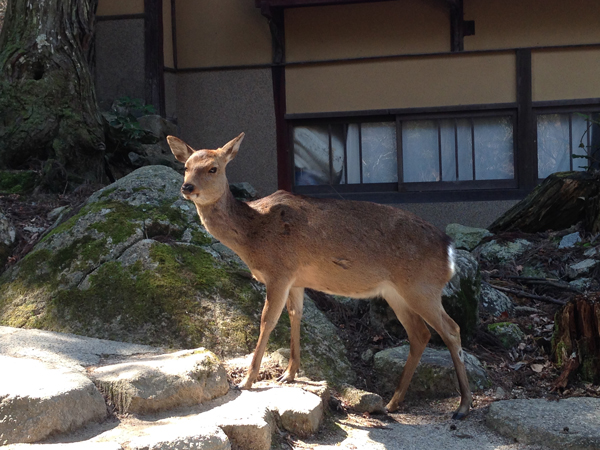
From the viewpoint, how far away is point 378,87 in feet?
38.6

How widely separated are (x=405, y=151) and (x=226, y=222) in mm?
7382

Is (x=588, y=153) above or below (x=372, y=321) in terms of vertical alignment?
above

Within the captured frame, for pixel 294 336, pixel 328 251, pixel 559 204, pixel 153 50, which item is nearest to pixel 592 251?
pixel 559 204

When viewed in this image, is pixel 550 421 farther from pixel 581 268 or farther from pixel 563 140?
pixel 563 140

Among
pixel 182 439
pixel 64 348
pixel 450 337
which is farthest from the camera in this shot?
pixel 450 337

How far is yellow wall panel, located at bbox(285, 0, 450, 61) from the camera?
1159 cm

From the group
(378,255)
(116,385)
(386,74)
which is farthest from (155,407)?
(386,74)

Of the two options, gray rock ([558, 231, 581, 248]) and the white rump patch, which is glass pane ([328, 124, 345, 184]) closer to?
gray rock ([558, 231, 581, 248])

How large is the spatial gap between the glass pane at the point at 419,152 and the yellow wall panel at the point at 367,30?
1335 millimetres

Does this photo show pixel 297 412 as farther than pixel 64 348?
No

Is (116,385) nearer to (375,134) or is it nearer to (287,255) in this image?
(287,255)

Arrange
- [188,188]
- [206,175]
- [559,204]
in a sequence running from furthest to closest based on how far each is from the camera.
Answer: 1. [559,204]
2. [206,175]
3. [188,188]

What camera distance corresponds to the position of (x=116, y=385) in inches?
169

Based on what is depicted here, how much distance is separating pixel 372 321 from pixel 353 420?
172 centimetres
